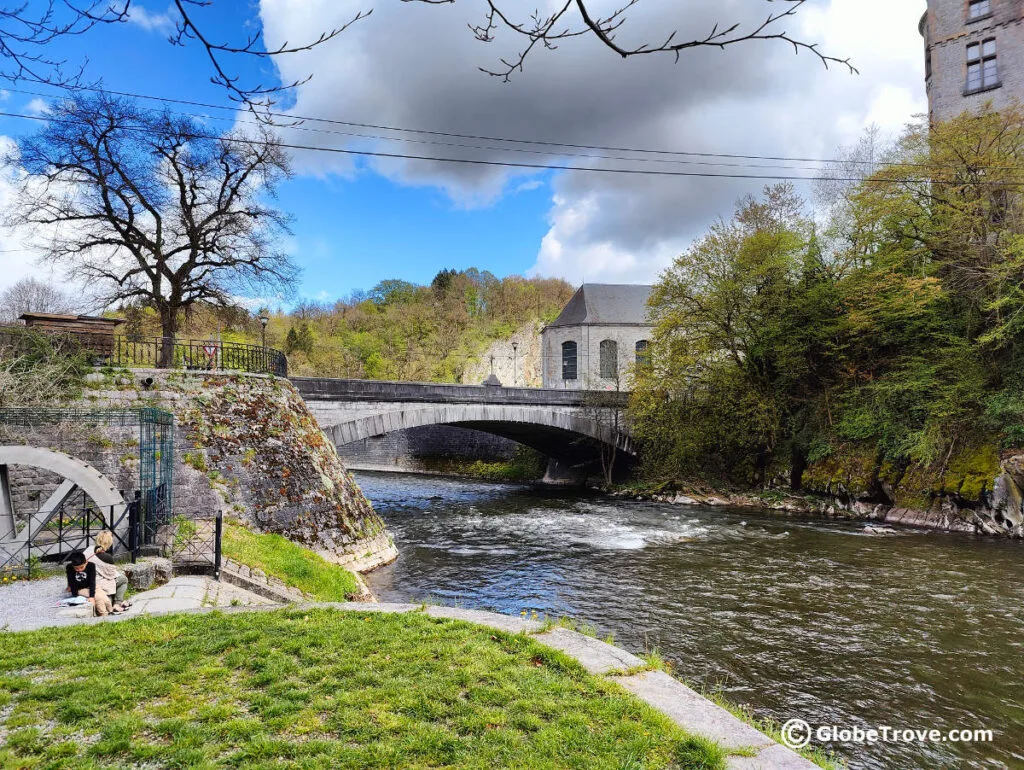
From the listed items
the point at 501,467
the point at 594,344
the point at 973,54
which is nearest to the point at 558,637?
the point at 501,467

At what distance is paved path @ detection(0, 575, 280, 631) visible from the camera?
695 cm

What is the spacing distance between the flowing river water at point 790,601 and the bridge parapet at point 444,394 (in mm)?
4972

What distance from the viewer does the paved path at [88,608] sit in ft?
22.8

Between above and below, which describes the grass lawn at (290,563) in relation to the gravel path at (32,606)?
below

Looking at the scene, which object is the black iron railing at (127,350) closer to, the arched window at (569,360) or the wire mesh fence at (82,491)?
the wire mesh fence at (82,491)

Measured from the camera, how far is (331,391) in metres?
21.5

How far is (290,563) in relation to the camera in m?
11.0

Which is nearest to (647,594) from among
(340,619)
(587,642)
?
(587,642)

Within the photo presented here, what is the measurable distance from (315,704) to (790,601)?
972cm

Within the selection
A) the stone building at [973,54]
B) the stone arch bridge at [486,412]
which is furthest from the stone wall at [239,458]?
the stone building at [973,54]

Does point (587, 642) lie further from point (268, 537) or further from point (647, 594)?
point (268, 537)

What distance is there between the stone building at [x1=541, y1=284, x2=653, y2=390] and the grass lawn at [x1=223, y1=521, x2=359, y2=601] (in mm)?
37569

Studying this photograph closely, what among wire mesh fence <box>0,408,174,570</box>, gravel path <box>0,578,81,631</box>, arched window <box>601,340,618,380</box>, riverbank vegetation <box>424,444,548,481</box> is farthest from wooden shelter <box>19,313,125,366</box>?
arched window <box>601,340,618,380</box>

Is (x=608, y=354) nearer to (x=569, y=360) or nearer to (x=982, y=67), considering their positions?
(x=569, y=360)
